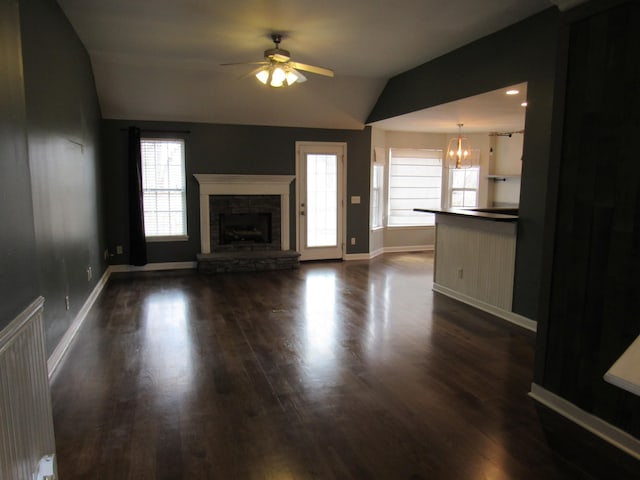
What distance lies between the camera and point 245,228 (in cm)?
748

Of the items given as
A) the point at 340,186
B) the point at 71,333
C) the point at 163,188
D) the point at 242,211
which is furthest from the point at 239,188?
the point at 71,333

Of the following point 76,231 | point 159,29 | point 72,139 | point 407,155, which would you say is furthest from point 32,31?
point 407,155

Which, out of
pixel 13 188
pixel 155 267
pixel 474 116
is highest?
pixel 474 116

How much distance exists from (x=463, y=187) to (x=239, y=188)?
4602 millimetres

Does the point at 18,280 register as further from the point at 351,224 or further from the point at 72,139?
the point at 351,224

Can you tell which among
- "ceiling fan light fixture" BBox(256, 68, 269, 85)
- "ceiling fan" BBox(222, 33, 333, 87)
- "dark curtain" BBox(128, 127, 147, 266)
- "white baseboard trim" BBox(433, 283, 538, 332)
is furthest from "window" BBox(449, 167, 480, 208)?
"dark curtain" BBox(128, 127, 147, 266)

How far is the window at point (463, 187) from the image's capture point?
8.95 metres

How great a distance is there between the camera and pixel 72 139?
4258mm

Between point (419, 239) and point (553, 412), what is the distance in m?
6.43

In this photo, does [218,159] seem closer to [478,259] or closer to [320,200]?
[320,200]

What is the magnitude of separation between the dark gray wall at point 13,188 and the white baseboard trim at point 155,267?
5.16m

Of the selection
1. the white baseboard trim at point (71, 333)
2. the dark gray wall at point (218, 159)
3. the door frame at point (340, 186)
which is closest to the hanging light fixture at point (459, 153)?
the dark gray wall at point (218, 159)

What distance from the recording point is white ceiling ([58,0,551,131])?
3914mm

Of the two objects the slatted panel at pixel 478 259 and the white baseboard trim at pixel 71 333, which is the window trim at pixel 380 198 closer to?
the slatted panel at pixel 478 259
